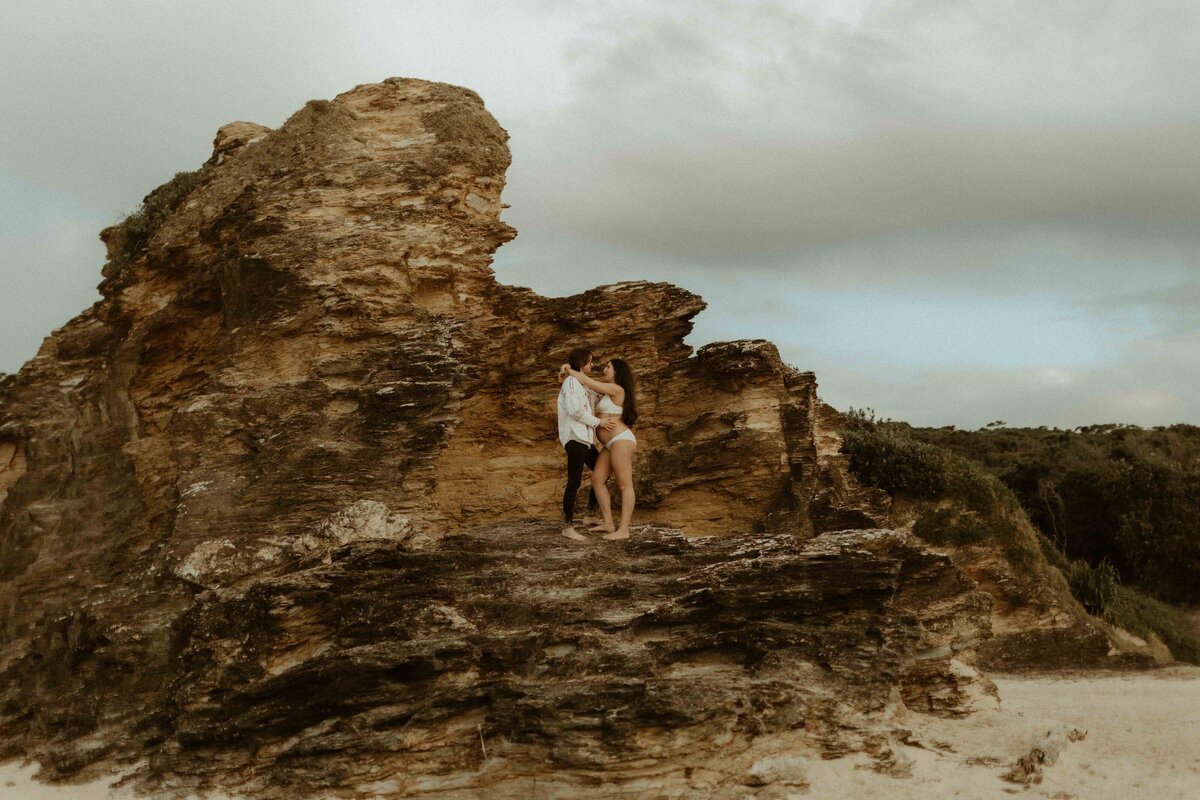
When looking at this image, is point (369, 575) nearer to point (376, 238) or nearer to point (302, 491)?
point (302, 491)

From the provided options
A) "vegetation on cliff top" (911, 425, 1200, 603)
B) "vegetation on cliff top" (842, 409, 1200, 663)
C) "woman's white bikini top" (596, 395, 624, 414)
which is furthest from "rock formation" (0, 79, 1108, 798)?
"vegetation on cliff top" (911, 425, 1200, 603)

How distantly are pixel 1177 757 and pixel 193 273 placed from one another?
50.5 ft

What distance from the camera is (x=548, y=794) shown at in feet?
34.4

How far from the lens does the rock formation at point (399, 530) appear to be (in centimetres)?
1100

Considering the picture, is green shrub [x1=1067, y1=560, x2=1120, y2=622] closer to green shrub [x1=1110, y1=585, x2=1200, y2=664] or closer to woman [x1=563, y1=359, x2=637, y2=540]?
green shrub [x1=1110, y1=585, x2=1200, y2=664]

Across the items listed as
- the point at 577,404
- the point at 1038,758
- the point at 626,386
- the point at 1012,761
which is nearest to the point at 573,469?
the point at 577,404

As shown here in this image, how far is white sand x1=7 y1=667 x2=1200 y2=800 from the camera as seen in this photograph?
35.0 ft

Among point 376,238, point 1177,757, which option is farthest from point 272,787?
point 1177,757

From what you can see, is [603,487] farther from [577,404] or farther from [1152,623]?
[1152,623]

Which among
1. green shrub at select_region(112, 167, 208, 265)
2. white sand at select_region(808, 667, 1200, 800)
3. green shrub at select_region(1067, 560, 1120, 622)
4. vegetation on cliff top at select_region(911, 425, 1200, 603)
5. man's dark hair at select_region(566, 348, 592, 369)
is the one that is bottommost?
white sand at select_region(808, 667, 1200, 800)

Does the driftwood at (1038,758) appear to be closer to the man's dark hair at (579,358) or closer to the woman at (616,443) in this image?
the woman at (616,443)

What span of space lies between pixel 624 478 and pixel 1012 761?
5.48 m

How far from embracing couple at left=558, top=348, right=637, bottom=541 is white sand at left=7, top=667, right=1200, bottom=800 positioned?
3.85m

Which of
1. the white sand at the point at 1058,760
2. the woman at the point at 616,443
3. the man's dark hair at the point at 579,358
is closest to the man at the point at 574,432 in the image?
the woman at the point at 616,443
